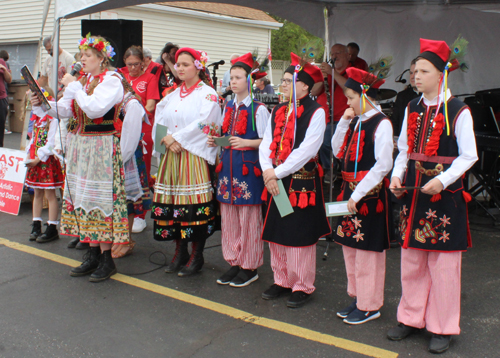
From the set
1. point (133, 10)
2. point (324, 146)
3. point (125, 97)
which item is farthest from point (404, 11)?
point (133, 10)

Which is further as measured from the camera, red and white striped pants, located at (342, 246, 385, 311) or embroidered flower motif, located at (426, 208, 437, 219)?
red and white striped pants, located at (342, 246, 385, 311)

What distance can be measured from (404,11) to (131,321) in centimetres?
557

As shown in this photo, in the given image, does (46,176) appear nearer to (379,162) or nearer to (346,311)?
(346,311)

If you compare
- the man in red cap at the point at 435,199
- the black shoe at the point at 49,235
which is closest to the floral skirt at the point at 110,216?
the black shoe at the point at 49,235

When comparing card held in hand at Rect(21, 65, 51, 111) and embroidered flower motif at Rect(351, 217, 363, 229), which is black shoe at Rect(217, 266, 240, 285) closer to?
embroidered flower motif at Rect(351, 217, 363, 229)

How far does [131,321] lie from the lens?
11.1 ft

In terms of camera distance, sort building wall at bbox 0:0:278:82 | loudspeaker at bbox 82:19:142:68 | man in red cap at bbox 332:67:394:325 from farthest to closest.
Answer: building wall at bbox 0:0:278:82, loudspeaker at bbox 82:19:142:68, man in red cap at bbox 332:67:394:325

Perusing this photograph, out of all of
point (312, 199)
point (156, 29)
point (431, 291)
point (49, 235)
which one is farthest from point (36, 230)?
point (156, 29)

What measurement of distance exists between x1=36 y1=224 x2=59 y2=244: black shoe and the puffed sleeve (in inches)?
87.3

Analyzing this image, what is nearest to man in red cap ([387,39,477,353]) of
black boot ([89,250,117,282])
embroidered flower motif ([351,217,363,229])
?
embroidered flower motif ([351,217,363,229])

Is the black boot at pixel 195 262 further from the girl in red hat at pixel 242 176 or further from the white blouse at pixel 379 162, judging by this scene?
the white blouse at pixel 379 162

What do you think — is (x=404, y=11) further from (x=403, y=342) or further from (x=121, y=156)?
(x=403, y=342)

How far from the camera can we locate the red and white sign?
5949mm

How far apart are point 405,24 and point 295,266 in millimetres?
4668
